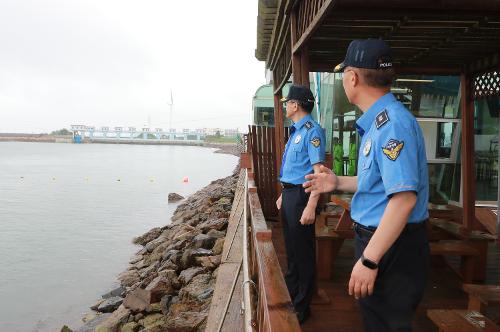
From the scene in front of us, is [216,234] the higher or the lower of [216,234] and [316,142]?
the lower

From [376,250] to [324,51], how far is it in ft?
12.2

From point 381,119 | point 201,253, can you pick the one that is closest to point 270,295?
point 381,119

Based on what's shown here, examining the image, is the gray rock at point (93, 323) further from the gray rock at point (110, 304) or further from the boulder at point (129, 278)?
the boulder at point (129, 278)

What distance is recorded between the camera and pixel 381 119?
1.91 metres

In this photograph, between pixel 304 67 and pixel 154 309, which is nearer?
pixel 304 67

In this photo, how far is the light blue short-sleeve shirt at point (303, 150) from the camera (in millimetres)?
3246

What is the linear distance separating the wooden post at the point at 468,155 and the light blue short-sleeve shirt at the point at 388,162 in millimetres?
3838

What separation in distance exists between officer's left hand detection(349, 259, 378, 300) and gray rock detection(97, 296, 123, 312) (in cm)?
868

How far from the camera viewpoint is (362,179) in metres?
2.03

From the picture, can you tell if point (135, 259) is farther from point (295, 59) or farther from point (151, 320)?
point (295, 59)

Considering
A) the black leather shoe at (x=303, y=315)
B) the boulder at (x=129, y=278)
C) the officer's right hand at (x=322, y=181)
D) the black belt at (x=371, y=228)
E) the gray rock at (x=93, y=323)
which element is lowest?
the boulder at (x=129, y=278)

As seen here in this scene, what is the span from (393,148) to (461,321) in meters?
1.33

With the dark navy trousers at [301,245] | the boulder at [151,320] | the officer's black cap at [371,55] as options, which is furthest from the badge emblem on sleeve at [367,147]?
the boulder at [151,320]

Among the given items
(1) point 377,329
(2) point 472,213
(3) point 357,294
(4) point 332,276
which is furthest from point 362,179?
(2) point 472,213
